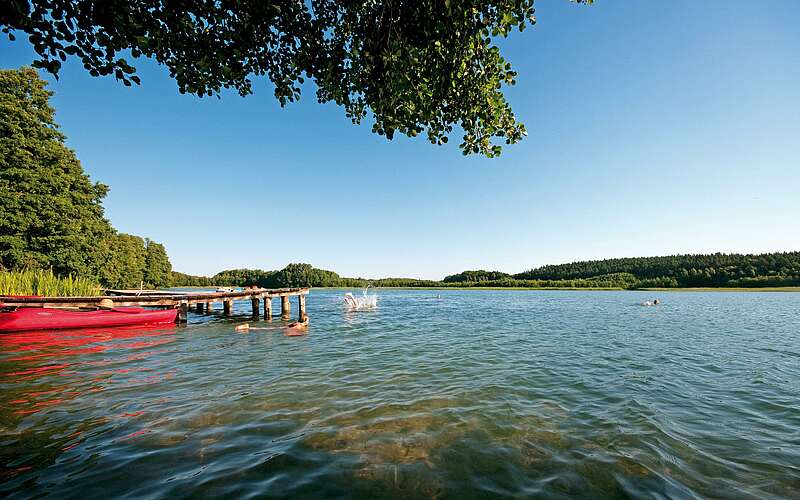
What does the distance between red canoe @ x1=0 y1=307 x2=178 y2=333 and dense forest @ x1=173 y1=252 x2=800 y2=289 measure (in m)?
138

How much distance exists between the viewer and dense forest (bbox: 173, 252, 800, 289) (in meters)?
127

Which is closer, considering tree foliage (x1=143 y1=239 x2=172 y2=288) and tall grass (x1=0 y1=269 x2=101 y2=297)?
tall grass (x1=0 y1=269 x2=101 y2=297)

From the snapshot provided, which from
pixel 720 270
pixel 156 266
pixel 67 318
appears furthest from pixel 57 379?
pixel 720 270

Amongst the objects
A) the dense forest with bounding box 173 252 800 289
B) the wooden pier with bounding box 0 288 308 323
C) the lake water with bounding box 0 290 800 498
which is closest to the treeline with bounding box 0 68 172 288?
the wooden pier with bounding box 0 288 308 323

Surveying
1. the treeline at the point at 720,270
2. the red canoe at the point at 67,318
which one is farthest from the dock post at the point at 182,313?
the treeline at the point at 720,270

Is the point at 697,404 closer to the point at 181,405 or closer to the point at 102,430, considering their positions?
the point at 181,405

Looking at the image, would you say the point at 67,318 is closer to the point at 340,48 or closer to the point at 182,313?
the point at 182,313

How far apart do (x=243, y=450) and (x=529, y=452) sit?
4955 mm

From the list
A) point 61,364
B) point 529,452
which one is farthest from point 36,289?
point 529,452

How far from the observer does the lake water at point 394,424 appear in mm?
A: 4719

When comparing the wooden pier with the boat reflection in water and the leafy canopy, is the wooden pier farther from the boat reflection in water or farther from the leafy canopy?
the leafy canopy

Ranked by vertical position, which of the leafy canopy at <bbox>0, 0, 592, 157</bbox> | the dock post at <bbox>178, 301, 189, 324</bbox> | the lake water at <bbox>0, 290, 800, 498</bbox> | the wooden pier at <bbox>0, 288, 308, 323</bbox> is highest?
the leafy canopy at <bbox>0, 0, 592, 157</bbox>

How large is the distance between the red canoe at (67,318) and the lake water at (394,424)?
17.9 ft

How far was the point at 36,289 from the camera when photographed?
24.9 metres
